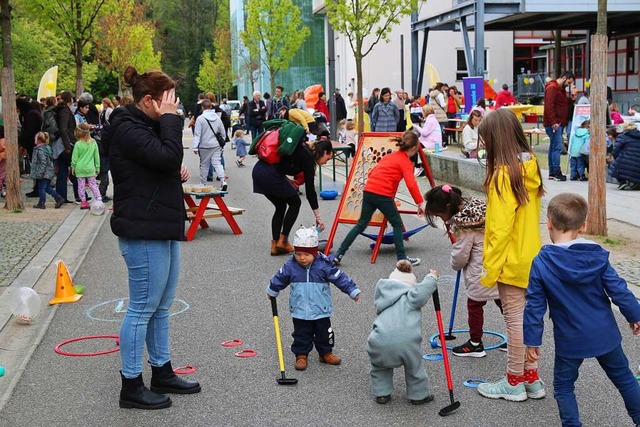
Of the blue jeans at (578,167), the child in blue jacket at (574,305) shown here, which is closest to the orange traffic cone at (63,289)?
the child in blue jacket at (574,305)

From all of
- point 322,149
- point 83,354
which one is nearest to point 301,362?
point 83,354

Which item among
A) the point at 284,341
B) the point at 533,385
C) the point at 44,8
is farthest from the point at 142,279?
the point at 44,8

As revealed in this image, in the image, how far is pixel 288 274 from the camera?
19.9 feet

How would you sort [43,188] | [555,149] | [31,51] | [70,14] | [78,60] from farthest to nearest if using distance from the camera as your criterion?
1. [31,51]
2. [78,60]
3. [70,14]
4. [555,149]
5. [43,188]

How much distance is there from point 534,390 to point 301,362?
160 centimetres

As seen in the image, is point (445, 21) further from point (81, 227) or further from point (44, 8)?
point (81, 227)

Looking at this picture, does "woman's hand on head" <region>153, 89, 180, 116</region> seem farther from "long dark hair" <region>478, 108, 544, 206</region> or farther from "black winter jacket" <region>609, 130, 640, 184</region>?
"black winter jacket" <region>609, 130, 640, 184</region>

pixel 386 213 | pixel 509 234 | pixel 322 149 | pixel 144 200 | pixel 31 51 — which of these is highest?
pixel 31 51

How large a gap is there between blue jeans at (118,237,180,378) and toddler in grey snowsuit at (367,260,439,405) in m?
1.28

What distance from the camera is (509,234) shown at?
205 inches

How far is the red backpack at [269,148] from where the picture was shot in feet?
34.1

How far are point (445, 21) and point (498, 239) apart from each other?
91.9 feet

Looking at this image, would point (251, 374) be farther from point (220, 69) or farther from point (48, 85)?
point (220, 69)

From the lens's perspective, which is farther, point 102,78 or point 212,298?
point 102,78
